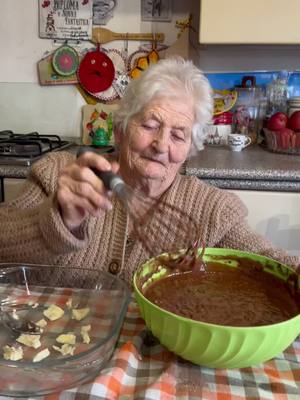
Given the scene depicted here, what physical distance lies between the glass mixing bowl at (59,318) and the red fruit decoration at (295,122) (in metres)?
1.32

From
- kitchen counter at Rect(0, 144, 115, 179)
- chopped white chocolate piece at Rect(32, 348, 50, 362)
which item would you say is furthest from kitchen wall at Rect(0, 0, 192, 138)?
chopped white chocolate piece at Rect(32, 348, 50, 362)

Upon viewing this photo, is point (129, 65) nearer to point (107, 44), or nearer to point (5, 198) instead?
point (107, 44)

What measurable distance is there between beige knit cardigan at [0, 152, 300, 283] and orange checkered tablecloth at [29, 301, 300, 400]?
34 cm

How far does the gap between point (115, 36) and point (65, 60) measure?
0.85 ft

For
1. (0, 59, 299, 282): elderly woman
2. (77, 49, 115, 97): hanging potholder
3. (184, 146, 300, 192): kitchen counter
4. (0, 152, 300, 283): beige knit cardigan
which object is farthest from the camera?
(77, 49, 115, 97): hanging potholder

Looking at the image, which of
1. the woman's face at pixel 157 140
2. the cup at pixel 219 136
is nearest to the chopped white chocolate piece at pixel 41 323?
the woman's face at pixel 157 140

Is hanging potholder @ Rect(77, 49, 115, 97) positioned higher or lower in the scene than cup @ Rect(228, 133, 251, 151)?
higher

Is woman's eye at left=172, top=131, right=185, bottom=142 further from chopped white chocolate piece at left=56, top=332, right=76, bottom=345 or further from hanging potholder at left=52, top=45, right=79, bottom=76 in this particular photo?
hanging potholder at left=52, top=45, right=79, bottom=76

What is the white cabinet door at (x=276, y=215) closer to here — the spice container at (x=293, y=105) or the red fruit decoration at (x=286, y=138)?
the red fruit decoration at (x=286, y=138)

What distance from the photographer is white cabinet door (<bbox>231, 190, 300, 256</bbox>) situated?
60.6 inches

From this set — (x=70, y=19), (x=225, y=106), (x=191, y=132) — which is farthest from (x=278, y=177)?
(x=70, y=19)

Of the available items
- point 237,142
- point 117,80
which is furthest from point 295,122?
point 117,80

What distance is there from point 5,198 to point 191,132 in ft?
2.58

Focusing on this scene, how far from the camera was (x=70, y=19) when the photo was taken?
6.73 ft
